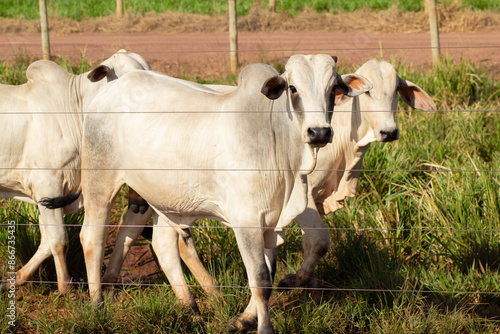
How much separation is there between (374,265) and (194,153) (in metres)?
1.48

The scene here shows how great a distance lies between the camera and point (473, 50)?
11.9 metres

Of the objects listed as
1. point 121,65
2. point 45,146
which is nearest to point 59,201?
point 45,146

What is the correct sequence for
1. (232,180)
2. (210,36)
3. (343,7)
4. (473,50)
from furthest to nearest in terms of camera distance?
(343,7) < (210,36) < (473,50) < (232,180)

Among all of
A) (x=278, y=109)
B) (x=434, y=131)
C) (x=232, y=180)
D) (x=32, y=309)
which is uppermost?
(x=278, y=109)

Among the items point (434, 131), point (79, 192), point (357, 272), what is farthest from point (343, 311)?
point (434, 131)

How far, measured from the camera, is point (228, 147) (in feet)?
13.0

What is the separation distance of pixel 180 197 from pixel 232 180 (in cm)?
45

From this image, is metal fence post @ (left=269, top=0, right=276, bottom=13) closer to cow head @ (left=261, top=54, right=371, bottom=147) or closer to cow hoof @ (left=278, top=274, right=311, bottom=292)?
cow hoof @ (left=278, top=274, right=311, bottom=292)

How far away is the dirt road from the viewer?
11.2m

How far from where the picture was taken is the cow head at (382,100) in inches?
183

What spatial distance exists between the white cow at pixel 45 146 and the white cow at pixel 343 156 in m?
0.49

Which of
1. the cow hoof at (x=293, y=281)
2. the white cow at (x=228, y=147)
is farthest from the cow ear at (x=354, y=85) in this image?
the cow hoof at (x=293, y=281)

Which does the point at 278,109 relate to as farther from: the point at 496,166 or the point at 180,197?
the point at 496,166

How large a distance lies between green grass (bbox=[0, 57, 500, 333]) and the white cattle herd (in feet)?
0.75
